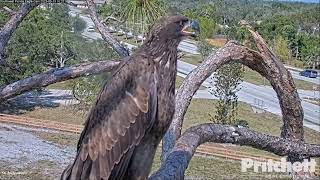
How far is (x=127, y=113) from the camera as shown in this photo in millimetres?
2387

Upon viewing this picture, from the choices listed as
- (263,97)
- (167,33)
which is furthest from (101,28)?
(263,97)

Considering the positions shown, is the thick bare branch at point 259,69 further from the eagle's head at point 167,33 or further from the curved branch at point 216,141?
the eagle's head at point 167,33

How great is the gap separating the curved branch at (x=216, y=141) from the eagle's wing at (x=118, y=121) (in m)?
0.20

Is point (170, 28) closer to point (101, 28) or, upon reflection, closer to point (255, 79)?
point (101, 28)

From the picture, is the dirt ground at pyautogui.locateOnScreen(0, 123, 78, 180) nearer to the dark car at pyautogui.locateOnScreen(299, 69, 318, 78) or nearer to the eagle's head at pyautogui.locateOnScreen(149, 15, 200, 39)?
the eagle's head at pyautogui.locateOnScreen(149, 15, 200, 39)

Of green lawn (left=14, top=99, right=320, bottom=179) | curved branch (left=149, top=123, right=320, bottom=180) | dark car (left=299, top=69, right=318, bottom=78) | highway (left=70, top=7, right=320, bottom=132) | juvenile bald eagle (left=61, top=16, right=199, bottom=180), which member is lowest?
dark car (left=299, top=69, right=318, bottom=78)

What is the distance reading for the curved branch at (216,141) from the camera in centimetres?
226

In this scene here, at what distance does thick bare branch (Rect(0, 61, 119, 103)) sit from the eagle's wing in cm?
117

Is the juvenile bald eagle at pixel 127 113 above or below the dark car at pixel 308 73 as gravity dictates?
above

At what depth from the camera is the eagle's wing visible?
2.35 metres

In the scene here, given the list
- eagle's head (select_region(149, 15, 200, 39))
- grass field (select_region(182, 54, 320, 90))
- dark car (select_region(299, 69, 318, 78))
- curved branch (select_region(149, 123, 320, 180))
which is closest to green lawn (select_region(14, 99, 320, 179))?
Result: grass field (select_region(182, 54, 320, 90))

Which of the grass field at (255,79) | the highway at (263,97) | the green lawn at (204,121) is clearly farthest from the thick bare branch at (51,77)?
the grass field at (255,79)

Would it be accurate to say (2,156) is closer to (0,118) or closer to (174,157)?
(0,118)

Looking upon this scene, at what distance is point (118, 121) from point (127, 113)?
0.05 m
